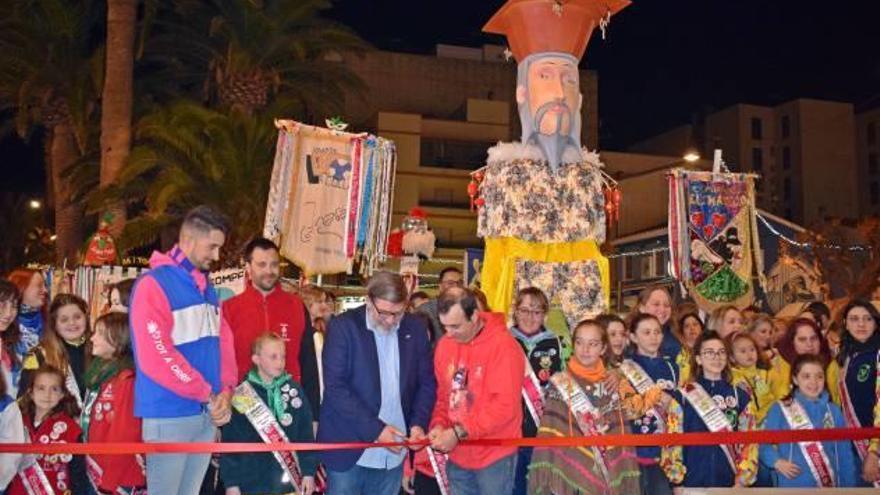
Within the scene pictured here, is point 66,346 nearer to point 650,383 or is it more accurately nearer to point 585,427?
point 585,427

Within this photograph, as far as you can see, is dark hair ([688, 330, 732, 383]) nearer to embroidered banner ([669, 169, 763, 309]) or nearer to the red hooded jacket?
the red hooded jacket

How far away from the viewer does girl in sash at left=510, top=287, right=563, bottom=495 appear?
Result: 671 cm

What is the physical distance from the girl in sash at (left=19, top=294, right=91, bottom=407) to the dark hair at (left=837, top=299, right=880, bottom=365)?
5609 millimetres

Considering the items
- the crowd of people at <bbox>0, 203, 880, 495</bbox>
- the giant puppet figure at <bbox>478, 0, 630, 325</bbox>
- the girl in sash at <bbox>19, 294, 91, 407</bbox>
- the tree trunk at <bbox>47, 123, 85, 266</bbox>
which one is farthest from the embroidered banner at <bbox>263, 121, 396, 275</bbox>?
the tree trunk at <bbox>47, 123, 85, 266</bbox>

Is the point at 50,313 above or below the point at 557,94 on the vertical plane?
below

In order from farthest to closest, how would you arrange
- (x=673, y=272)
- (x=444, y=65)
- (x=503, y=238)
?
(x=444, y=65)
(x=673, y=272)
(x=503, y=238)

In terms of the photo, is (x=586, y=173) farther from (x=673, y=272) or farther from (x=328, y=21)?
(x=328, y=21)

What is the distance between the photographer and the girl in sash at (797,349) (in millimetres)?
7684

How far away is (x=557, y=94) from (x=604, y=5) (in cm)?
108

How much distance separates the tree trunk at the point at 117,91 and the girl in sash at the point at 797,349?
1330cm

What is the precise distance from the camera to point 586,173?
9.48m

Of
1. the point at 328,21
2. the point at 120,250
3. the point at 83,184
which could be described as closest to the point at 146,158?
the point at 120,250

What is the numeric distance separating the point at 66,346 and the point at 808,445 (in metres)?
5.07

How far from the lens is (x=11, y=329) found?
6.24 m
